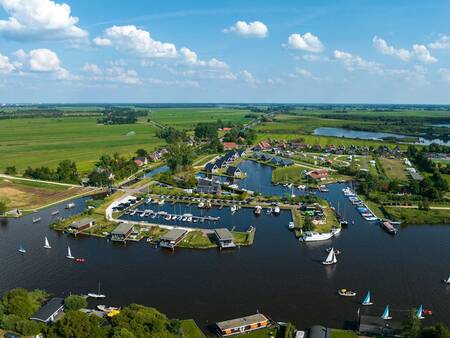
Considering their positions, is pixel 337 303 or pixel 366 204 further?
pixel 366 204

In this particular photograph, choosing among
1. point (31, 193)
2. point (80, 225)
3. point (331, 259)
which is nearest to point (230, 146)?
point (31, 193)

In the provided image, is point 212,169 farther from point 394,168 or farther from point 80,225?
point 394,168

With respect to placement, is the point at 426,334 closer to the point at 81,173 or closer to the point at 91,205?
the point at 91,205

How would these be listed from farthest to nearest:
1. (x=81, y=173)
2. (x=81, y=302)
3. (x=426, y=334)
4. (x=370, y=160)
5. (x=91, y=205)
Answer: (x=370, y=160), (x=81, y=173), (x=91, y=205), (x=81, y=302), (x=426, y=334)

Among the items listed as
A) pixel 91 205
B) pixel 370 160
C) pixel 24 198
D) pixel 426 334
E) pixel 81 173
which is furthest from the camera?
pixel 370 160

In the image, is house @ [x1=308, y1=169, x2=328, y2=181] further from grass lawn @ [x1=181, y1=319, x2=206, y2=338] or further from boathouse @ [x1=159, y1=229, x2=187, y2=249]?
grass lawn @ [x1=181, y1=319, x2=206, y2=338]

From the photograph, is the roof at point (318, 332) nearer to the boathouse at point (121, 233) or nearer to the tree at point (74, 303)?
the tree at point (74, 303)

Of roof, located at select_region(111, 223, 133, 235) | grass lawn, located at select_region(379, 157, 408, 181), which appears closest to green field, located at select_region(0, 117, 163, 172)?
roof, located at select_region(111, 223, 133, 235)

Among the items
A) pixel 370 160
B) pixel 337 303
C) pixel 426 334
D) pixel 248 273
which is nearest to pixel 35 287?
pixel 248 273
